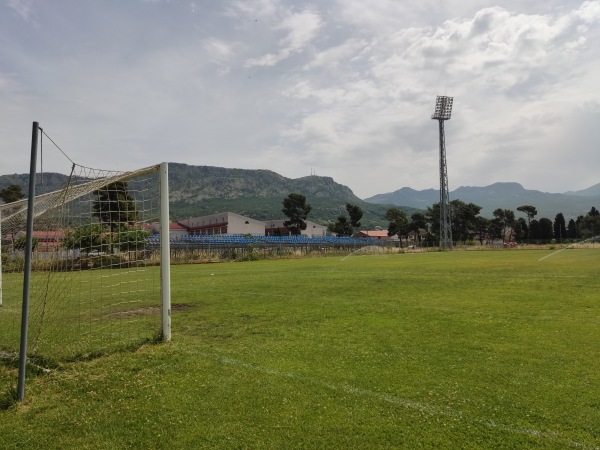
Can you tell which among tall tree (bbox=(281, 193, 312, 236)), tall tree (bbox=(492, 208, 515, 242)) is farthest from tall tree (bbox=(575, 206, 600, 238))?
tall tree (bbox=(281, 193, 312, 236))

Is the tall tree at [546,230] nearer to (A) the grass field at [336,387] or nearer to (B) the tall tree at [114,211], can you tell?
(A) the grass field at [336,387]

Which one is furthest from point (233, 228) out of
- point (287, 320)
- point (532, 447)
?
point (532, 447)

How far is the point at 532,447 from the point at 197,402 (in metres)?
3.32

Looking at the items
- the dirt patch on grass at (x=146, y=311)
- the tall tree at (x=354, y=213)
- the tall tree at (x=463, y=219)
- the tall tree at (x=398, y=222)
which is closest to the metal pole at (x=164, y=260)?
the dirt patch on grass at (x=146, y=311)

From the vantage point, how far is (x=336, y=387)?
511 cm

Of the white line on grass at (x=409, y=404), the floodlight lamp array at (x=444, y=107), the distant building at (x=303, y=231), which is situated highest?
the floodlight lamp array at (x=444, y=107)

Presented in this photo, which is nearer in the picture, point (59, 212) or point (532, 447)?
point (532, 447)

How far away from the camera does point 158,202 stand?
7.83 meters

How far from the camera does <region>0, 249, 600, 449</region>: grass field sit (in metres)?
3.99

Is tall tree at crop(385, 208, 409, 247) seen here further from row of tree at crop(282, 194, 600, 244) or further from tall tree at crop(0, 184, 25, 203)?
tall tree at crop(0, 184, 25, 203)

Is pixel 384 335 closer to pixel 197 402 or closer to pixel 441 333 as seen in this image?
pixel 441 333

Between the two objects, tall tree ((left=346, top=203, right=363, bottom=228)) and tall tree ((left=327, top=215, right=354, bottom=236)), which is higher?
tall tree ((left=346, top=203, right=363, bottom=228))

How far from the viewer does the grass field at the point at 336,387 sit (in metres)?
3.99

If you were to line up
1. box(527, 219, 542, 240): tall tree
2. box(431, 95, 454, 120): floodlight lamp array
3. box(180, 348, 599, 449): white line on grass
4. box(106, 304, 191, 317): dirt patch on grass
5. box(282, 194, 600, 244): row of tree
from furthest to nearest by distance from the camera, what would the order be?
1. box(282, 194, 600, 244): row of tree
2. box(527, 219, 542, 240): tall tree
3. box(431, 95, 454, 120): floodlight lamp array
4. box(106, 304, 191, 317): dirt patch on grass
5. box(180, 348, 599, 449): white line on grass
